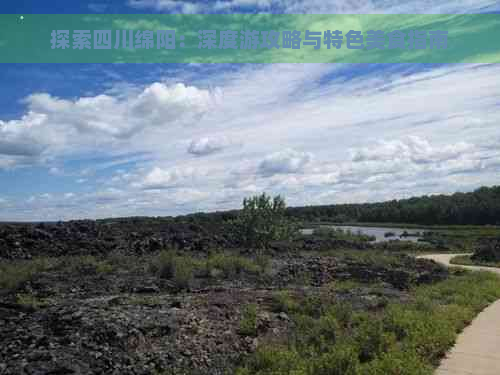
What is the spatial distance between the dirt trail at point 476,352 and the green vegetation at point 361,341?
0.51 feet

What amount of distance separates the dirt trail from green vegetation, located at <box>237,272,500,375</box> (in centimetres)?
16

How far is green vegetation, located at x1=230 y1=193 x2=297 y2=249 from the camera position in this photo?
84.4ft

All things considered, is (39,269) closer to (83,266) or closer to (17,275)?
(83,266)

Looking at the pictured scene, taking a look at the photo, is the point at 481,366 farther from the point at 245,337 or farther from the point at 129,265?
the point at 129,265

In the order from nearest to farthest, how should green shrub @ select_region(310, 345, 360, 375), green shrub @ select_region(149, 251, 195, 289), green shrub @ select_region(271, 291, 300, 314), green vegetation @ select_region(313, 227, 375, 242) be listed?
1. green shrub @ select_region(310, 345, 360, 375)
2. green shrub @ select_region(271, 291, 300, 314)
3. green shrub @ select_region(149, 251, 195, 289)
4. green vegetation @ select_region(313, 227, 375, 242)

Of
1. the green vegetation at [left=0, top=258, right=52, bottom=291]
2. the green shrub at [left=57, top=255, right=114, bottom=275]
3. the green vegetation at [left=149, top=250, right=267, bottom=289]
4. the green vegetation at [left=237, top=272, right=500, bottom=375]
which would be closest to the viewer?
the green vegetation at [left=237, top=272, right=500, bottom=375]

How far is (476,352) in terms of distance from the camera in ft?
23.2

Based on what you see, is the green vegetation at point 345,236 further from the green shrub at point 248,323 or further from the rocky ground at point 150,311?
the green shrub at point 248,323

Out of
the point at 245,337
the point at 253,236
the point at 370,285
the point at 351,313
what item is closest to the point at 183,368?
the point at 245,337

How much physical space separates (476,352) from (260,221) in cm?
1900

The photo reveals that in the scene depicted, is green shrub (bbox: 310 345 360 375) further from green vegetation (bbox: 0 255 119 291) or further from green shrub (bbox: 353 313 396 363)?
green vegetation (bbox: 0 255 119 291)

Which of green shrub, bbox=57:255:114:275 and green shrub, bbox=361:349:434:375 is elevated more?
green shrub, bbox=57:255:114:275

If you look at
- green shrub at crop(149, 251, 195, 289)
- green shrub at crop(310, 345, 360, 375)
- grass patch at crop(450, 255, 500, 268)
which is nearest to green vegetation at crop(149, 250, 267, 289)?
green shrub at crop(149, 251, 195, 289)

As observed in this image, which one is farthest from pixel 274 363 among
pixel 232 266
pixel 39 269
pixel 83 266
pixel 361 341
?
pixel 39 269
